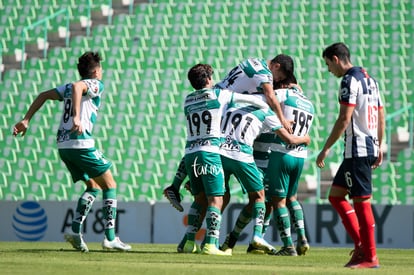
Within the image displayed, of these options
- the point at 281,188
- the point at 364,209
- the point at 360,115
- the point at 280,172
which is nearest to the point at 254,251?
the point at 281,188

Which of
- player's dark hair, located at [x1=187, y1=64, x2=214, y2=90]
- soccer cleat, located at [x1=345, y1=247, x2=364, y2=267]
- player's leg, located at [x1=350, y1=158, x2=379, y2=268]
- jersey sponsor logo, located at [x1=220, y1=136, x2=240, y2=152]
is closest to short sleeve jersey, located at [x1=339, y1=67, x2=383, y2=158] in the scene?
player's leg, located at [x1=350, y1=158, x2=379, y2=268]

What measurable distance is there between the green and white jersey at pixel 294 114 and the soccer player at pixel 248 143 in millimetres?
196

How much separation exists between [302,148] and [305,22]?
11.7 m

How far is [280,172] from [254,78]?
1.03 metres

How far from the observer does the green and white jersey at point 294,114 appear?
10781 mm

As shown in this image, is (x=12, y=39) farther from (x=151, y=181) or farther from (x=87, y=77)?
(x=87, y=77)

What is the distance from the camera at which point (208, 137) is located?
10.2 meters

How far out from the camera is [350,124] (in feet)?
28.3

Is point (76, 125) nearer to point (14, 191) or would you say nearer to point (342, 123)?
point (342, 123)

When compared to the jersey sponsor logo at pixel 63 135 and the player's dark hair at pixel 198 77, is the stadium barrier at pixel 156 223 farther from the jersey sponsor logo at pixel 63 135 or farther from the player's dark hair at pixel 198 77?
the player's dark hair at pixel 198 77

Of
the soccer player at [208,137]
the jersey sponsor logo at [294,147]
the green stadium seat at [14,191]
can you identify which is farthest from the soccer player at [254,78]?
the green stadium seat at [14,191]

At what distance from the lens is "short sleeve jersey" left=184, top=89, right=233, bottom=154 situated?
10.1 m

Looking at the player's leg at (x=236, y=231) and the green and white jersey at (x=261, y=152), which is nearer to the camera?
the player's leg at (x=236, y=231)

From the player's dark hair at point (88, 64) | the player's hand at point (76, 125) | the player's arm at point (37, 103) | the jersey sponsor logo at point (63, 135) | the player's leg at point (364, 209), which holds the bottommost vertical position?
the player's leg at point (364, 209)
